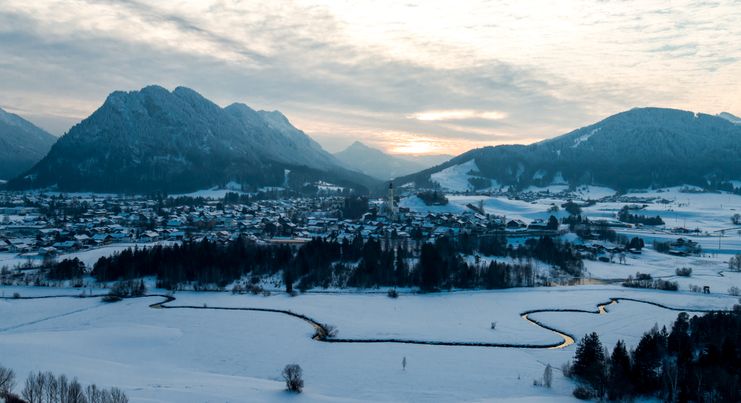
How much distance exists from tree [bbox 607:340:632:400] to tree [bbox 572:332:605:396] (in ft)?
1.12

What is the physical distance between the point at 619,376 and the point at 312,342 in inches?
636

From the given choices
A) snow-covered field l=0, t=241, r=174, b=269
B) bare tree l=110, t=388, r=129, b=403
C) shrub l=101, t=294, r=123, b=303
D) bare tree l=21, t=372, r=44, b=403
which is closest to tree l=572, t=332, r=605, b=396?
bare tree l=110, t=388, r=129, b=403

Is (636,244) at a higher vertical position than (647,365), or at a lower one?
higher

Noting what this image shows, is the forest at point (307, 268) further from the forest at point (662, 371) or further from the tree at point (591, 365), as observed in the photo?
the tree at point (591, 365)

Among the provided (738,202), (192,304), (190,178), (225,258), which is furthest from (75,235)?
(738,202)

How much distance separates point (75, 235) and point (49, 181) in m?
98.8

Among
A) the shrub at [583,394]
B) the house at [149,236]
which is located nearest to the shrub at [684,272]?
the shrub at [583,394]

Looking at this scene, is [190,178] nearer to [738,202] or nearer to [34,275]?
[34,275]

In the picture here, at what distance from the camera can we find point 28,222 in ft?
297

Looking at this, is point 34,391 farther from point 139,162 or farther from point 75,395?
point 139,162

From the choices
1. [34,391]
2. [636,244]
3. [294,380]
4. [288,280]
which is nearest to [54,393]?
[34,391]

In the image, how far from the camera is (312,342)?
3281 cm

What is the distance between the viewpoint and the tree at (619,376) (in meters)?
24.6

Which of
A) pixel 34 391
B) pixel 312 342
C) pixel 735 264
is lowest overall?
pixel 312 342
